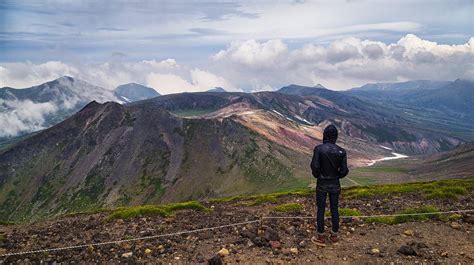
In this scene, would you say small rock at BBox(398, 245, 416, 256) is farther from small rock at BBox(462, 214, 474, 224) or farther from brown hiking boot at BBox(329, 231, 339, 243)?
small rock at BBox(462, 214, 474, 224)

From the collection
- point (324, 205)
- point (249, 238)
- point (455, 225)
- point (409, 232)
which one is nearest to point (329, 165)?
point (324, 205)

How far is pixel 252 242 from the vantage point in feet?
62.9

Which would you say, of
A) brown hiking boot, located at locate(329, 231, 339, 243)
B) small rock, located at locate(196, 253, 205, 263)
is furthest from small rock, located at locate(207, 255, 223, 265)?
brown hiking boot, located at locate(329, 231, 339, 243)

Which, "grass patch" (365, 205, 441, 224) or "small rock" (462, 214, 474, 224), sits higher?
"small rock" (462, 214, 474, 224)

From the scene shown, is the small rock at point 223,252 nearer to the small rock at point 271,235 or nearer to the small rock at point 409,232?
the small rock at point 271,235

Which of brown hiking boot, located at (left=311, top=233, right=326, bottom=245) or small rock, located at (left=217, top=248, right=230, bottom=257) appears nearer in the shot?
small rock, located at (left=217, top=248, right=230, bottom=257)

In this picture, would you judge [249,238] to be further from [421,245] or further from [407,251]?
[421,245]

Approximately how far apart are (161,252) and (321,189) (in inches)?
323

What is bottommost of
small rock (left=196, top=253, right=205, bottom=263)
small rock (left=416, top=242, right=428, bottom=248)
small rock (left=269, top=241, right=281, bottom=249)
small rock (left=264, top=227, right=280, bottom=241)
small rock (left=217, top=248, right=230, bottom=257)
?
small rock (left=196, top=253, right=205, bottom=263)

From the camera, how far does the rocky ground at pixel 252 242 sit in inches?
676

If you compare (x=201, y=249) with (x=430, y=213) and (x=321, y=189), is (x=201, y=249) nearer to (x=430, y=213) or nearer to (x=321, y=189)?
(x=321, y=189)

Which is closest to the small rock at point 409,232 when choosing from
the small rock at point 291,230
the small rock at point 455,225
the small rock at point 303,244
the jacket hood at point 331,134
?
the small rock at point 455,225

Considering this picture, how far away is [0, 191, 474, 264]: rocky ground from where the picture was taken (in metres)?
17.2

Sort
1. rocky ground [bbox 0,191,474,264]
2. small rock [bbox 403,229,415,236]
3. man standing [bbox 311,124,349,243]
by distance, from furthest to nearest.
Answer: small rock [bbox 403,229,415,236]
man standing [bbox 311,124,349,243]
rocky ground [bbox 0,191,474,264]
